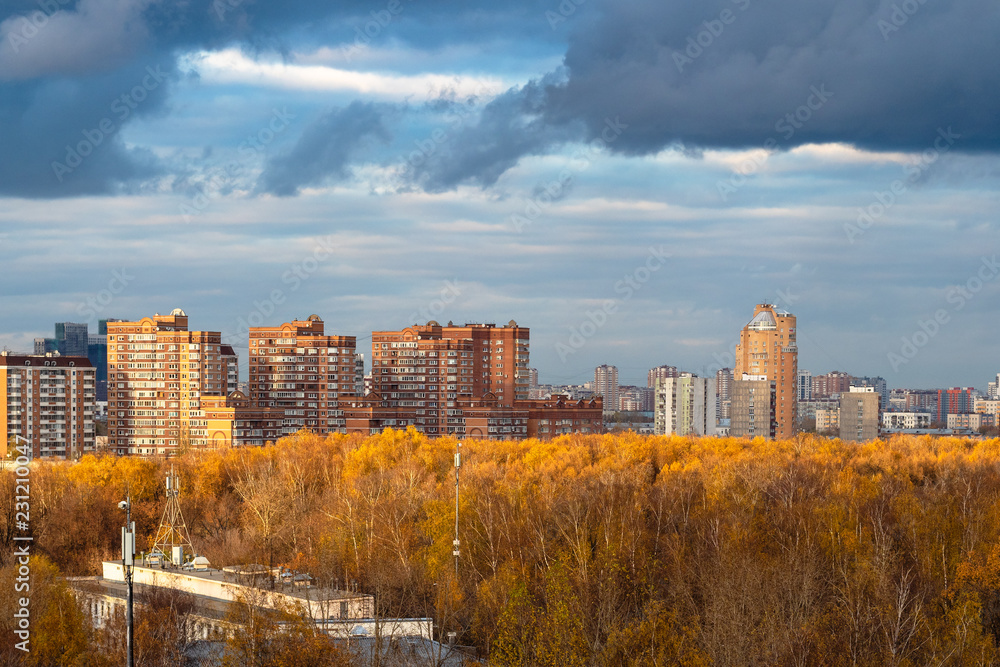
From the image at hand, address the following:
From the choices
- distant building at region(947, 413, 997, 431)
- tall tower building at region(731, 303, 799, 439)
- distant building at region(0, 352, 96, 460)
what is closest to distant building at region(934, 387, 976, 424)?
distant building at region(947, 413, 997, 431)

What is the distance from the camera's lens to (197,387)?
7056 cm

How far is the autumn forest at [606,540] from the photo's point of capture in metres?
20.3

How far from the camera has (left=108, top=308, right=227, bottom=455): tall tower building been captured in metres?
70.2

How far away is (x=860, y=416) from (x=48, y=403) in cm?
6657

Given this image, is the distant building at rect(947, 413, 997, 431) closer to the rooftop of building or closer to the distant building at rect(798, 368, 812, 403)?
the distant building at rect(798, 368, 812, 403)

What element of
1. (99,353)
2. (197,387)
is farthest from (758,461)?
(99,353)

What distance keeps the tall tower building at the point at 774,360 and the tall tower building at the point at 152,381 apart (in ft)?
134

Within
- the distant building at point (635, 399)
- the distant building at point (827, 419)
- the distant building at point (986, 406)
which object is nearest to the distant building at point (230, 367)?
the distant building at point (827, 419)

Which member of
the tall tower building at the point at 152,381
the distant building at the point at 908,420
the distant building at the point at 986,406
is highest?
the tall tower building at the point at 152,381

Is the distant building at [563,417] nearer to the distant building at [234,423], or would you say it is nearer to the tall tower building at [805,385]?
the distant building at [234,423]

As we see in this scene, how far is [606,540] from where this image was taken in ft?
94.3

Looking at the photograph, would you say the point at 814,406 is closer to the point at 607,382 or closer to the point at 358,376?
the point at 607,382

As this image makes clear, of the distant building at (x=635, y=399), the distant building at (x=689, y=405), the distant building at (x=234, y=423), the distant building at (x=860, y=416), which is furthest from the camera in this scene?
the distant building at (x=635, y=399)

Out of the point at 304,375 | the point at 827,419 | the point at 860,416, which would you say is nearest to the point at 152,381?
the point at 304,375
